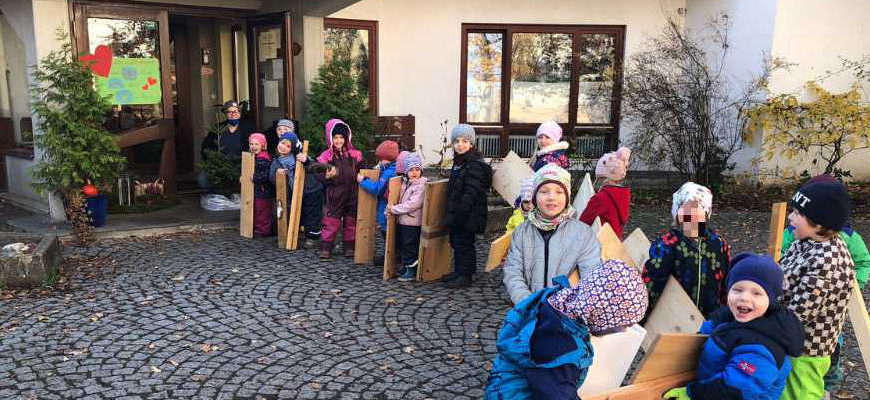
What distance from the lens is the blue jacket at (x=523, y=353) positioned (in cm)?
256

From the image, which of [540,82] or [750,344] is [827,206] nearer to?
[750,344]

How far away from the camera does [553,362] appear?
2.53 m

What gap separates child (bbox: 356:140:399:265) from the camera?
6715 mm

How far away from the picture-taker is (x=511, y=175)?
20.2ft

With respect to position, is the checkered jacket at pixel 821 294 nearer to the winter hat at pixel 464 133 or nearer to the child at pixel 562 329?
the child at pixel 562 329

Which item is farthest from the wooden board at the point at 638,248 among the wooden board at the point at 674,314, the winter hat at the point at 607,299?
the winter hat at the point at 607,299

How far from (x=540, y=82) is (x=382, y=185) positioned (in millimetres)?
6483

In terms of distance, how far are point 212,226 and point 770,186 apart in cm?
832

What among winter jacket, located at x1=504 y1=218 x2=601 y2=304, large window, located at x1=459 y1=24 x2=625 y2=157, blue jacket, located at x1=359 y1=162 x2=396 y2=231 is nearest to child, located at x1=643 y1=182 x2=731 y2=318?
Answer: winter jacket, located at x1=504 y1=218 x2=601 y2=304

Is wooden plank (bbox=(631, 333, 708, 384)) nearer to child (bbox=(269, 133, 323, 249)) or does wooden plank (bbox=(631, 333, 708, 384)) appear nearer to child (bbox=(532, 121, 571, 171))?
child (bbox=(532, 121, 571, 171))

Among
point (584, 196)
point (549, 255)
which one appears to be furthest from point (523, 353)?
point (584, 196)

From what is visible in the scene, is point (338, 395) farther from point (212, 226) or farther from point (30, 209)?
point (30, 209)

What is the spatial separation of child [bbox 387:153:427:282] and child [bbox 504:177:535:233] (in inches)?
38.9

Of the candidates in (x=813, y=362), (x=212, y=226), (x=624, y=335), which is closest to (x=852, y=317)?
(x=813, y=362)
